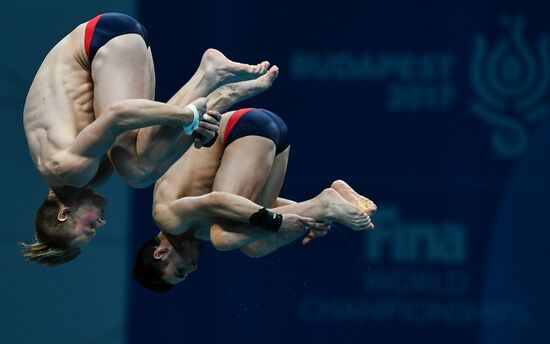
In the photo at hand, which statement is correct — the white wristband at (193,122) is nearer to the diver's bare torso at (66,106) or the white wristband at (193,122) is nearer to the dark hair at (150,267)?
the diver's bare torso at (66,106)

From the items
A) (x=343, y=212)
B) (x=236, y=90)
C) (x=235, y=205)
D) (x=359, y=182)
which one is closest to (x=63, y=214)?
(x=235, y=205)

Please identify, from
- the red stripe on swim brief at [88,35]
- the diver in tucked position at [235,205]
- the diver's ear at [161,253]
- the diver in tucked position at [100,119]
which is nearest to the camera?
the diver in tucked position at [100,119]

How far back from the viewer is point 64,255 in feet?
25.2

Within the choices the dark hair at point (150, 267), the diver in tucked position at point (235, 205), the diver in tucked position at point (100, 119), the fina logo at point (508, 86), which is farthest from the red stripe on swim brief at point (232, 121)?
the fina logo at point (508, 86)

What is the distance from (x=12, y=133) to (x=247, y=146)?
2.58 m

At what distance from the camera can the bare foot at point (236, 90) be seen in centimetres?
774

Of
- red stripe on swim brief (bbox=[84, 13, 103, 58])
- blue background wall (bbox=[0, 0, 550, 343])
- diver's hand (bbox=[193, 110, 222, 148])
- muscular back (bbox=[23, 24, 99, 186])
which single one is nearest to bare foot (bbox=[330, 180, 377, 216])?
diver's hand (bbox=[193, 110, 222, 148])

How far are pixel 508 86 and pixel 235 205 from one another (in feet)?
10.1

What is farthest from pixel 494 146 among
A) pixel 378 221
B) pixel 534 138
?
pixel 378 221

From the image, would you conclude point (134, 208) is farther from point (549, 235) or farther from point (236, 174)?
point (549, 235)

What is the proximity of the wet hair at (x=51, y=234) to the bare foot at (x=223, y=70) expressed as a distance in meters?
1.06

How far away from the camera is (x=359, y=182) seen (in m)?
9.66

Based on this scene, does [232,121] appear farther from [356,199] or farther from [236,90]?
[356,199]

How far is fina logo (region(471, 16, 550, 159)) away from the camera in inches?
383
